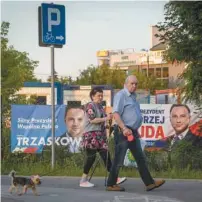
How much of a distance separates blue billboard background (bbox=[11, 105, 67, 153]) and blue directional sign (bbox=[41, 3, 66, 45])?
2081 millimetres

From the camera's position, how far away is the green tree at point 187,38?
37.5 ft

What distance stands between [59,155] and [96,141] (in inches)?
130

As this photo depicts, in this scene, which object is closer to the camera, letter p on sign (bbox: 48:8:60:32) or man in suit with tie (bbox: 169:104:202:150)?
letter p on sign (bbox: 48:8:60:32)

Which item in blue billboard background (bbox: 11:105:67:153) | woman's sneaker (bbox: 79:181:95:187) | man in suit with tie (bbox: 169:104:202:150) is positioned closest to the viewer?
woman's sneaker (bbox: 79:181:95:187)

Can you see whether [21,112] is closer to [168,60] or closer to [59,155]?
[59,155]

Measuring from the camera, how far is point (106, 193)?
28.1 ft

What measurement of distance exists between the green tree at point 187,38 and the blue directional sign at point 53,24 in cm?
202

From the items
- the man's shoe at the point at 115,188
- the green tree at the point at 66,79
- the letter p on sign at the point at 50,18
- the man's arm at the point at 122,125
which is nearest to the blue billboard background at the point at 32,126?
the letter p on sign at the point at 50,18

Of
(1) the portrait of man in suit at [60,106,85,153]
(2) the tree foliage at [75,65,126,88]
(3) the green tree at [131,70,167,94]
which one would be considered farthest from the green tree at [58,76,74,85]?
(1) the portrait of man in suit at [60,106,85,153]

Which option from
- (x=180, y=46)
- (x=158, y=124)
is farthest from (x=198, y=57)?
(x=158, y=124)

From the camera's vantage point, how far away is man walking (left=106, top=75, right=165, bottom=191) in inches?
342

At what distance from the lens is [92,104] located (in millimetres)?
9469

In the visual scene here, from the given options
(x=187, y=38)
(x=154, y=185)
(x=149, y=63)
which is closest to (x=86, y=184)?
(x=154, y=185)

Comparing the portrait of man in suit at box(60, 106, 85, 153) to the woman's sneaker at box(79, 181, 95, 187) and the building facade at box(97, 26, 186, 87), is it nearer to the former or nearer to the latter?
the woman's sneaker at box(79, 181, 95, 187)
